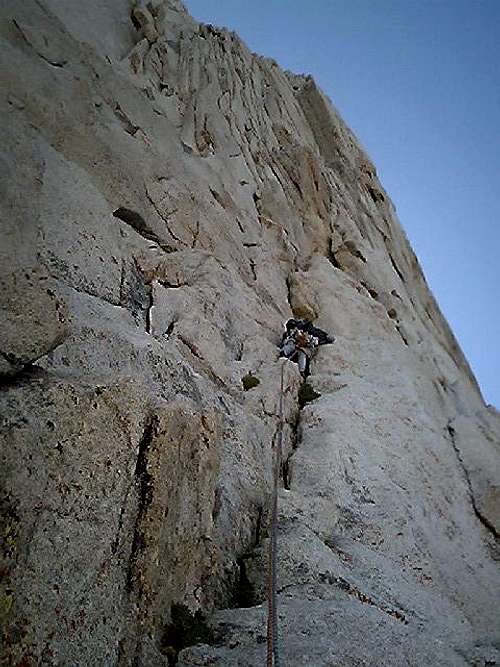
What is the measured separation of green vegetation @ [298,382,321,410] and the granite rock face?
0.56 metres

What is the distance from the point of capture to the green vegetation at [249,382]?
1716cm

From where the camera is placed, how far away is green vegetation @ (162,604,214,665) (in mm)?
7047

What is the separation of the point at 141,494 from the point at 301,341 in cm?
1480

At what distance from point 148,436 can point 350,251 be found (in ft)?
88.0

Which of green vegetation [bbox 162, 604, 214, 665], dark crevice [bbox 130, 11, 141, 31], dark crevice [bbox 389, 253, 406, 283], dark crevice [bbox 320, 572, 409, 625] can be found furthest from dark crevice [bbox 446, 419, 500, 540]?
dark crevice [bbox 130, 11, 141, 31]

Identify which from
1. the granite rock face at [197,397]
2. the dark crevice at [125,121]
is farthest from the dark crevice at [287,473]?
the dark crevice at [125,121]

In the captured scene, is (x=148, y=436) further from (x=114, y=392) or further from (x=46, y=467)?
(x=46, y=467)

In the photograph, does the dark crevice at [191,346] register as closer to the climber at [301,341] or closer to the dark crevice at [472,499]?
the climber at [301,341]

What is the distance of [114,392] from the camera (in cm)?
704

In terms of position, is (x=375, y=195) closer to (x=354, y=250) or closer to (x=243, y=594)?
(x=354, y=250)

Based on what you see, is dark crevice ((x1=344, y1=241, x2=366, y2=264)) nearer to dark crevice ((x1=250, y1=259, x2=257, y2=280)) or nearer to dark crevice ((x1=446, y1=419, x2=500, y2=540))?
dark crevice ((x1=250, y1=259, x2=257, y2=280))

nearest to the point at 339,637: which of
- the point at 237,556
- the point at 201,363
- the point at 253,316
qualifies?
the point at 237,556

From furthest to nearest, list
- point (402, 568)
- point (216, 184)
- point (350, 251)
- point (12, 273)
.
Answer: point (350, 251) → point (216, 184) → point (402, 568) → point (12, 273)

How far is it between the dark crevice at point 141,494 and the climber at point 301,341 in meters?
13.3
